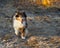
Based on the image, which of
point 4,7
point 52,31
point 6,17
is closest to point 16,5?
point 4,7

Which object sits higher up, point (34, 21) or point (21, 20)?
point (21, 20)

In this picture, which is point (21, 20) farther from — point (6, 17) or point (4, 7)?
point (4, 7)

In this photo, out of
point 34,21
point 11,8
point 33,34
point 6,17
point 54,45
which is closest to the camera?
point 54,45

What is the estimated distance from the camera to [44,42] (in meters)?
8.28

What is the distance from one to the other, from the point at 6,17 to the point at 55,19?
2.05m

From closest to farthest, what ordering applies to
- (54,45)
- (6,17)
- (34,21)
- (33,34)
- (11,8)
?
(54,45) < (33,34) < (34,21) < (6,17) < (11,8)

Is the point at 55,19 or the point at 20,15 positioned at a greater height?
the point at 20,15

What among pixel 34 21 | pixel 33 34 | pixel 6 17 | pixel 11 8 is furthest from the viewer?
pixel 11 8

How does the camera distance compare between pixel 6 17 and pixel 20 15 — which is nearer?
pixel 20 15

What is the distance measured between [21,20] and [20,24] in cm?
14

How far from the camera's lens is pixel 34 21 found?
11102 millimetres

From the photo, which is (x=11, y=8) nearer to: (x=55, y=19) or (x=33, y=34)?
(x=55, y=19)

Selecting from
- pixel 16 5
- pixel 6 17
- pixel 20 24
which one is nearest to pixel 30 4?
pixel 16 5

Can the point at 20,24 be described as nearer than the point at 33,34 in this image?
Yes
